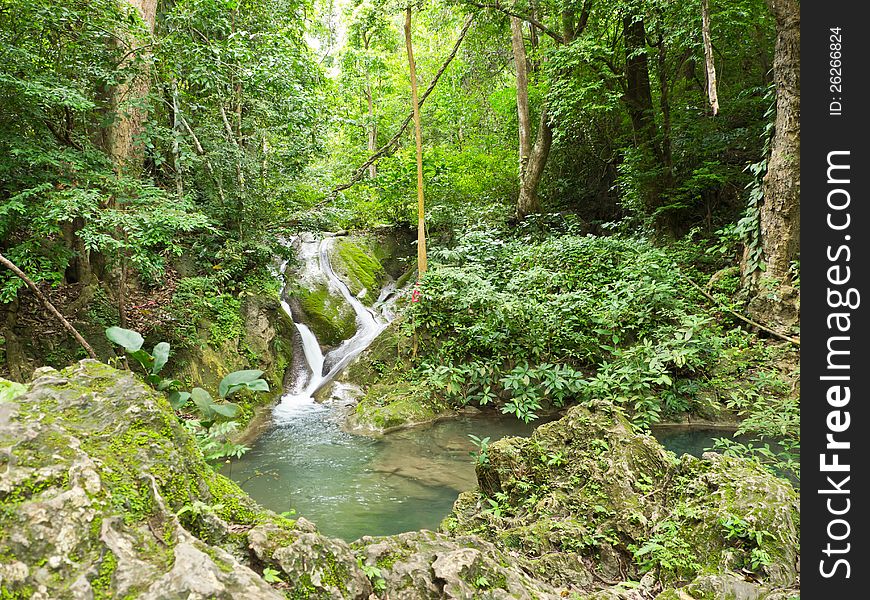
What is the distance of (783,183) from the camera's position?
6387 millimetres

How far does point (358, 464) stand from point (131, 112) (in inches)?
Result: 224

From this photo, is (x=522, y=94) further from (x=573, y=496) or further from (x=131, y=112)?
(x=573, y=496)

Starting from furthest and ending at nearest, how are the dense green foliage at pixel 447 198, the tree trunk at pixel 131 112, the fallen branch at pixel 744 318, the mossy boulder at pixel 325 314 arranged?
1. the mossy boulder at pixel 325 314
2. the fallen branch at pixel 744 318
3. the tree trunk at pixel 131 112
4. the dense green foliage at pixel 447 198

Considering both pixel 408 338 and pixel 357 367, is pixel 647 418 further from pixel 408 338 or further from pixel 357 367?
pixel 357 367

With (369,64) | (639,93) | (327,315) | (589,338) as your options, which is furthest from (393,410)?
(369,64)

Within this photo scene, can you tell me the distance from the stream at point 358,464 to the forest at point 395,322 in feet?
0.16

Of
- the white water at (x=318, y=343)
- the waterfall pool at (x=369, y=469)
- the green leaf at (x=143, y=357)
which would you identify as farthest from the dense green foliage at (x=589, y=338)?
the green leaf at (x=143, y=357)

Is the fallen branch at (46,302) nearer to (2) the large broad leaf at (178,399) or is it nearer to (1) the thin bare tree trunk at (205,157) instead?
(2) the large broad leaf at (178,399)

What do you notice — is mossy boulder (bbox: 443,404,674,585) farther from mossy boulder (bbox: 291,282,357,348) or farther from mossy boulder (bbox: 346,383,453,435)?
mossy boulder (bbox: 291,282,357,348)

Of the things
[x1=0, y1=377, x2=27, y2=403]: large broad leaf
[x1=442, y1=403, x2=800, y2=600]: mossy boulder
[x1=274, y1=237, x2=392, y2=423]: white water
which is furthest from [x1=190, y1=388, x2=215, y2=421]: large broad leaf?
[x1=274, y1=237, x2=392, y2=423]: white water

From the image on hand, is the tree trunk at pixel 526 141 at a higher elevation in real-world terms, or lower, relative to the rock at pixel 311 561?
higher

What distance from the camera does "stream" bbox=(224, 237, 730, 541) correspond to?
4.43 m

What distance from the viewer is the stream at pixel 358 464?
4.43 m

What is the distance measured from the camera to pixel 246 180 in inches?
313
